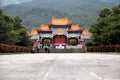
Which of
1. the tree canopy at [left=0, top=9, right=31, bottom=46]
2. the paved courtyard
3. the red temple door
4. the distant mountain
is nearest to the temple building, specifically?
the red temple door

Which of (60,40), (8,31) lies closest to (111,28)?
(8,31)

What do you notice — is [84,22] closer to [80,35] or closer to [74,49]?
[80,35]

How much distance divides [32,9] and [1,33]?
145712 millimetres

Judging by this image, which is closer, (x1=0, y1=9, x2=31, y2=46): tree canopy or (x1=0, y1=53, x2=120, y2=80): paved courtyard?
(x1=0, y1=53, x2=120, y2=80): paved courtyard

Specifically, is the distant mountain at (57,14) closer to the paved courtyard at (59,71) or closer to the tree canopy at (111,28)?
the tree canopy at (111,28)

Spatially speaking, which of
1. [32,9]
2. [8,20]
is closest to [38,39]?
[8,20]

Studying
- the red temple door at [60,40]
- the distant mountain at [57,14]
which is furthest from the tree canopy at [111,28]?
the distant mountain at [57,14]

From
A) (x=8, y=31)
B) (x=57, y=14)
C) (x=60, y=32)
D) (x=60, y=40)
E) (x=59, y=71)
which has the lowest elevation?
(x=59, y=71)

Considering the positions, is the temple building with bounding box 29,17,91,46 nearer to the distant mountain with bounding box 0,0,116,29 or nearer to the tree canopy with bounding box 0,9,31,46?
the tree canopy with bounding box 0,9,31,46

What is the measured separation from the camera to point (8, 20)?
154 ft

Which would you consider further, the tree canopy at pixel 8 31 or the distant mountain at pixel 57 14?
the distant mountain at pixel 57 14

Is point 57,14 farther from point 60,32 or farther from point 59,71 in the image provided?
point 59,71

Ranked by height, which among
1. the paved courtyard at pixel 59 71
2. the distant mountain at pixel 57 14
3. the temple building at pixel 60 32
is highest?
the distant mountain at pixel 57 14

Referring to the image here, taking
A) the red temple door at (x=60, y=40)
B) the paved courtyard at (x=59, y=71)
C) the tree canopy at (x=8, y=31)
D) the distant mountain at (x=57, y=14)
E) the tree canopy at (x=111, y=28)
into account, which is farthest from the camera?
the distant mountain at (x=57, y=14)
